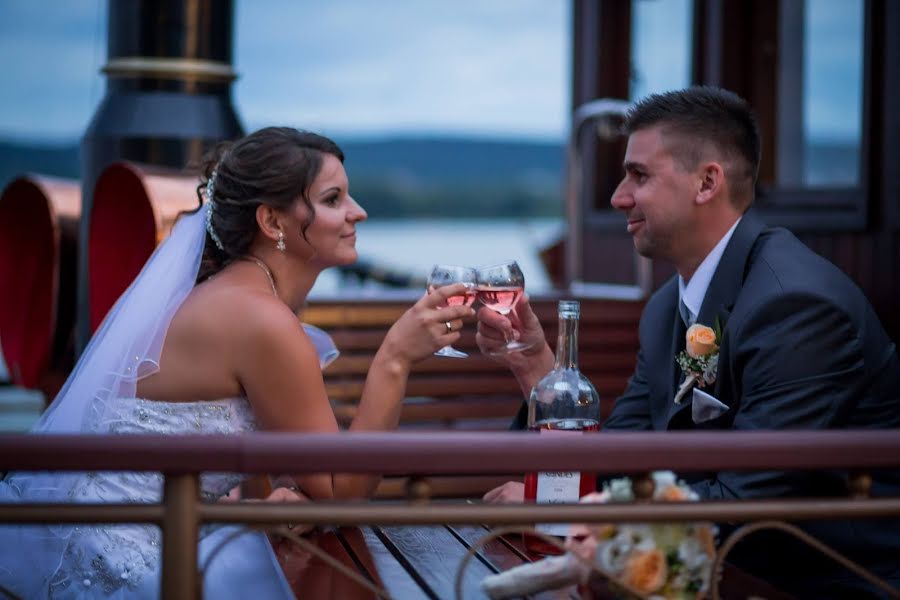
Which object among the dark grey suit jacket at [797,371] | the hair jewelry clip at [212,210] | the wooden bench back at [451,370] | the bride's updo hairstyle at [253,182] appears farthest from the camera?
the wooden bench back at [451,370]

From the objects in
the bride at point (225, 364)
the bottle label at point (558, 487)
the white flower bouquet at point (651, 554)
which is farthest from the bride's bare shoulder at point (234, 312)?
the white flower bouquet at point (651, 554)

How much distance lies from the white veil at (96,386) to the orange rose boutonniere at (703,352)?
1260 millimetres

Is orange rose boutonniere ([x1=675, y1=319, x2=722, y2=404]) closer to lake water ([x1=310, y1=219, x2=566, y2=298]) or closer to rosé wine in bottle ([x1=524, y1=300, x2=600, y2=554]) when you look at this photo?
rosé wine in bottle ([x1=524, y1=300, x2=600, y2=554])

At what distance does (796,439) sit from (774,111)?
5801 millimetres

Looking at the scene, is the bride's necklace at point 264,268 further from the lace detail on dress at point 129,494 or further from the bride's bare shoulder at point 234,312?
the lace detail on dress at point 129,494

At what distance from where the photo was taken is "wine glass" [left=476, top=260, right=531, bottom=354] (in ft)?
Answer: 9.10

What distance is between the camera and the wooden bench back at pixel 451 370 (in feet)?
20.1

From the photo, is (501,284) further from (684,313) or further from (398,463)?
(398,463)

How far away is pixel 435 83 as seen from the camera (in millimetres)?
24828

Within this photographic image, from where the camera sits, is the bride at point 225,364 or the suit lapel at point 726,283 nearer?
the bride at point 225,364

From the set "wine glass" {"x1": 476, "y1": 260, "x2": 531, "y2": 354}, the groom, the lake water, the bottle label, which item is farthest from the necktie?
the lake water

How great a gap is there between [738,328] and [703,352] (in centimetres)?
12

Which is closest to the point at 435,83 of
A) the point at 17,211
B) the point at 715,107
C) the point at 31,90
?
the point at 31,90

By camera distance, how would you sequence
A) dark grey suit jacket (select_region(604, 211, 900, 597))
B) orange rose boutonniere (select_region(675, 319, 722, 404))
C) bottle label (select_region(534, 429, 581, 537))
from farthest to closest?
orange rose boutonniere (select_region(675, 319, 722, 404))
dark grey suit jacket (select_region(604, 211, 900, 597))
bottle label (select_region(534, 429, 581, 537))
